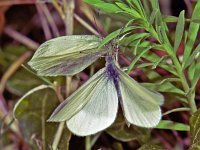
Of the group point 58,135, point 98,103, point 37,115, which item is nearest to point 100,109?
point 98,103

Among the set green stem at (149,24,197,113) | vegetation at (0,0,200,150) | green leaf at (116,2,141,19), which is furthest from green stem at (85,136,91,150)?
green leaf at (116,2,141,19)

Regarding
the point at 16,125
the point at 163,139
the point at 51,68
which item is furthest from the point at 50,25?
the point at 51,68

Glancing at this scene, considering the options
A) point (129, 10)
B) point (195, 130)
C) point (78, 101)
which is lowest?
point (195, 130)

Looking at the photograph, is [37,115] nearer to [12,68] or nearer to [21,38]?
[12,68]

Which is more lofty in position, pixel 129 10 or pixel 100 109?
pixel 129 10

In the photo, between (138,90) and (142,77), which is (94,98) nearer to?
(138,90)

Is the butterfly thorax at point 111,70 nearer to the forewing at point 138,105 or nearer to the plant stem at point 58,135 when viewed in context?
the forewing at point 138,105

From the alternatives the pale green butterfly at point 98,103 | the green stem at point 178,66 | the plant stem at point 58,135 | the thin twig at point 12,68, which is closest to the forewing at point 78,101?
the pale green butterfly at point 98,103

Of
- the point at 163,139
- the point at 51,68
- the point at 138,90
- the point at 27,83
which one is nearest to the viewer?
the point at 138,90
